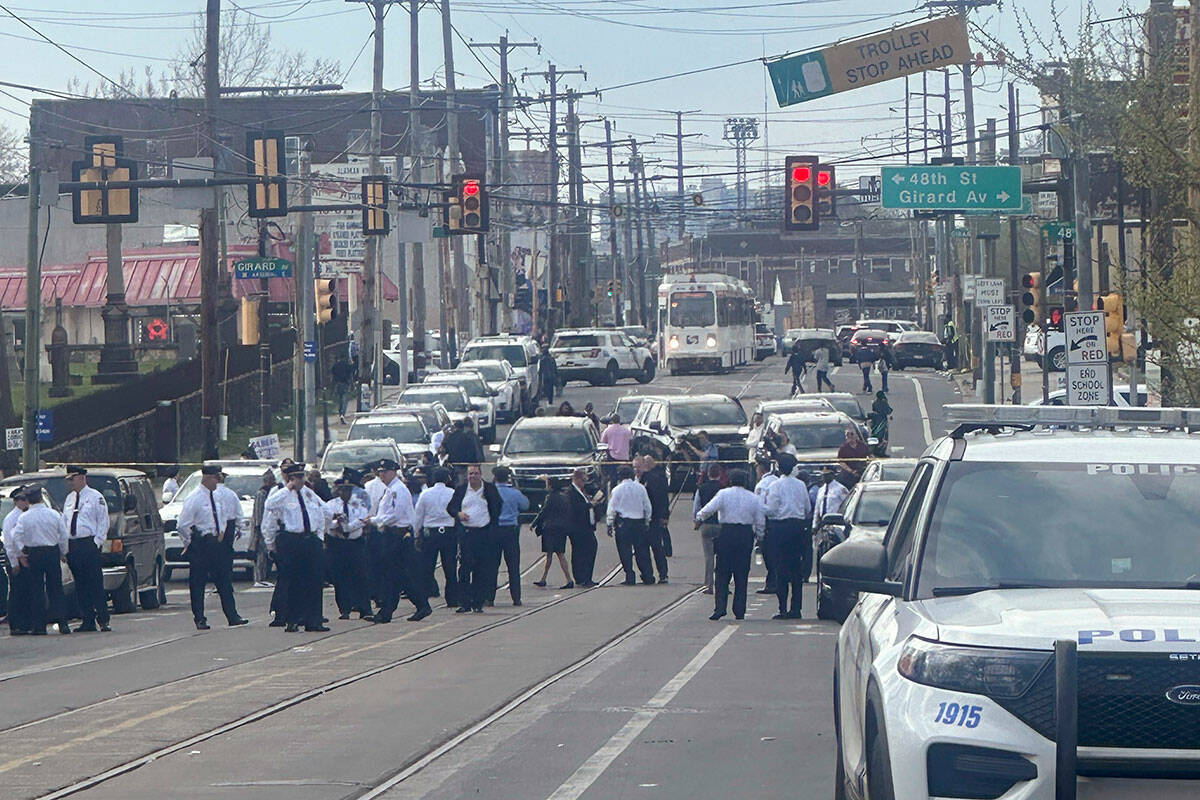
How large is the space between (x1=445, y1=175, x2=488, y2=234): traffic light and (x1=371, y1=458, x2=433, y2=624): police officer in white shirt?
45.5 ft

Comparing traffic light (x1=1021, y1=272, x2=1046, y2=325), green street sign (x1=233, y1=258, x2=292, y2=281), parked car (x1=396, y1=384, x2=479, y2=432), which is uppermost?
green street sign (x1=233, y1=258, x2=292, y2=281)

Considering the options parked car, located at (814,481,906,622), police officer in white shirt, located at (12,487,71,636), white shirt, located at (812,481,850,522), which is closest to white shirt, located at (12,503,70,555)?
police officer in white shirt, located at (12,487,71,636)

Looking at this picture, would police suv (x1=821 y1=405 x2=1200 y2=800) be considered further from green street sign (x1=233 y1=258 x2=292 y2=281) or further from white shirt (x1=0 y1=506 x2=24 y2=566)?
green street sign (x1=233 y1=258 x2=292 y2=281)

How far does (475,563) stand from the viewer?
2069 cm

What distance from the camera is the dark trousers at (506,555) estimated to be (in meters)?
20.8

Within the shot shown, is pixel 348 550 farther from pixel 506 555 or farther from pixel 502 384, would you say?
pixel 502 384

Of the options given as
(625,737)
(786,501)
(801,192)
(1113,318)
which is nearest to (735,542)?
(786,501)

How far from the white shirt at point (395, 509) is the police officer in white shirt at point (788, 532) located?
13.8ft

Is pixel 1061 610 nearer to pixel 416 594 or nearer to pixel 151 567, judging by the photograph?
pixel 416 594

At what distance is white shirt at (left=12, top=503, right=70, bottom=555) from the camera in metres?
19.4

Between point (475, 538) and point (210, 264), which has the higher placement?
point (210, 264)

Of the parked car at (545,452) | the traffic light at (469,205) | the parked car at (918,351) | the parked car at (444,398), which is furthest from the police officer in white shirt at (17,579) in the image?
the parked car at (918,351)

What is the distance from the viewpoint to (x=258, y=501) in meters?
22.5

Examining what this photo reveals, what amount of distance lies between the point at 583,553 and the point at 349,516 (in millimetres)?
4578
